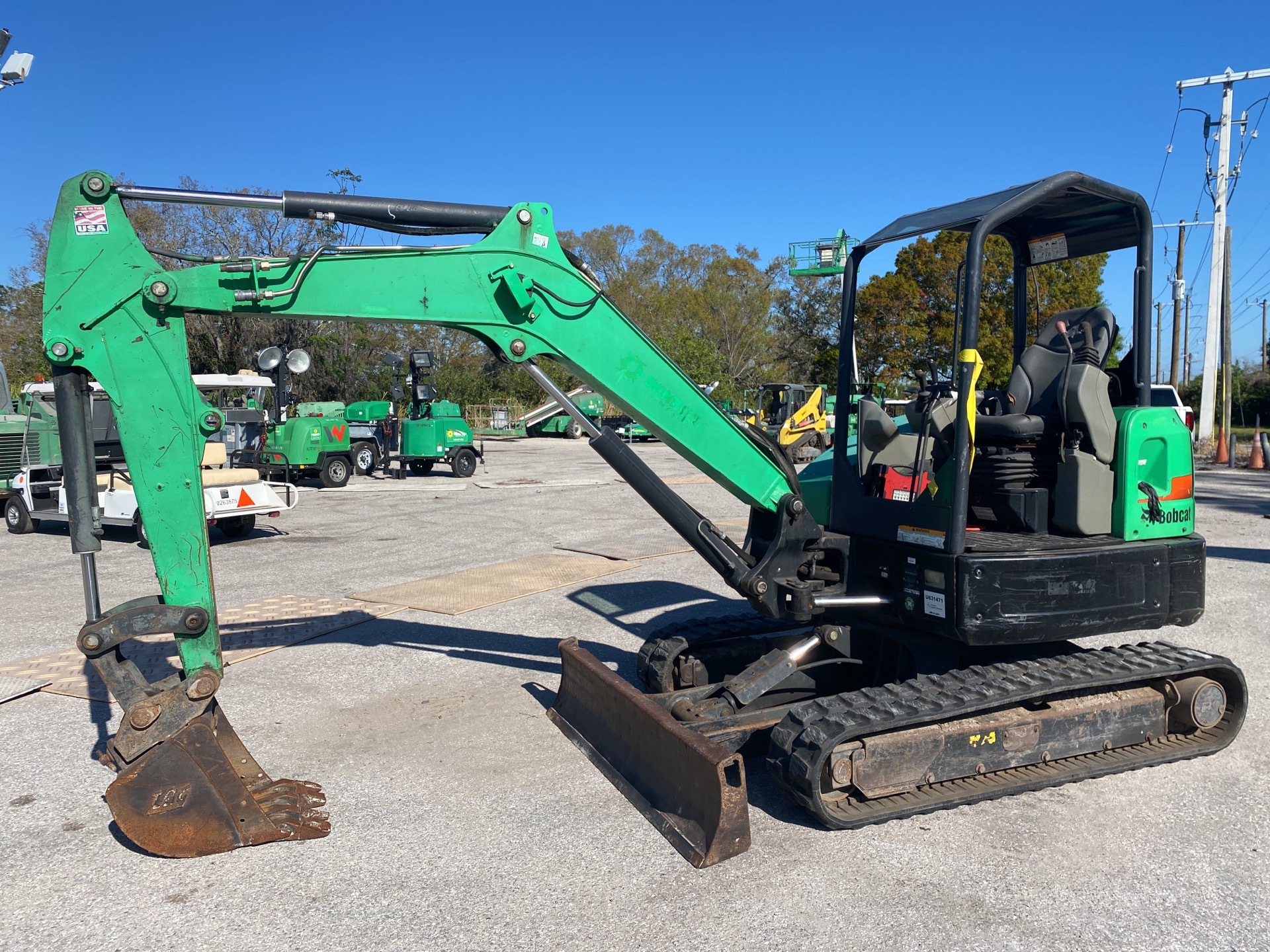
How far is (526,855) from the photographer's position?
162 inches

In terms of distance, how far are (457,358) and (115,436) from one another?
36.2m

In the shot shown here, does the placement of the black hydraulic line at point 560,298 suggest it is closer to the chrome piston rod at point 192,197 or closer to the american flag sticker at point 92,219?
the chrome piston rod at point 192,197

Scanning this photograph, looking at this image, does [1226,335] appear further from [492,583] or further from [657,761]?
[657,761]

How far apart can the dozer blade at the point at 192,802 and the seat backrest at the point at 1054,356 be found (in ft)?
13.6

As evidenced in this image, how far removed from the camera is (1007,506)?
16.6ft

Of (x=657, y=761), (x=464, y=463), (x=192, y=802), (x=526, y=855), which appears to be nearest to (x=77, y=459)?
(x=192, y=802)

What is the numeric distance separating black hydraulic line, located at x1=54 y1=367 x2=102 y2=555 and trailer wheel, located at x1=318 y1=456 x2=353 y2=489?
1711cm

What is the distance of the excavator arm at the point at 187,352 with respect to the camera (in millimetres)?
4031

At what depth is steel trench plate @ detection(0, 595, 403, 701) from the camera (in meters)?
6.59

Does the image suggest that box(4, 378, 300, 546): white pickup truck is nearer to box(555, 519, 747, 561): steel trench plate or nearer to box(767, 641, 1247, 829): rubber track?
box(555, 519, 747, 561): steel trench plate

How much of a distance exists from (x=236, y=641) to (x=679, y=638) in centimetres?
384

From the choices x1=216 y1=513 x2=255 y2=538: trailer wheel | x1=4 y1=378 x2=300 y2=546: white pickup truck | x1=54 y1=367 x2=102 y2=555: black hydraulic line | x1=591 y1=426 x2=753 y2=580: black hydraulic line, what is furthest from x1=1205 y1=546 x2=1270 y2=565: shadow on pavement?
x1=216 y1=513 x2=255 y2=538: trailer wheel

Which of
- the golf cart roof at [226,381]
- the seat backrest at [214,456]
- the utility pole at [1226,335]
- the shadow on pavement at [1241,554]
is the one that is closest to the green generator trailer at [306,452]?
the golf cart roof at [226,381]

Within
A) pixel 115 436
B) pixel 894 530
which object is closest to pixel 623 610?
pixel 894 530
